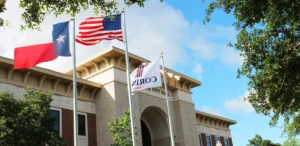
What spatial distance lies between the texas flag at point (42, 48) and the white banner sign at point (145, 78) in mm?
5356

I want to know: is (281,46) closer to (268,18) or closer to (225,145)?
(268,18)

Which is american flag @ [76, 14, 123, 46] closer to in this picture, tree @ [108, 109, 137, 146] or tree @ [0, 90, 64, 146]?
tree @ [0, 90, 64, 146]

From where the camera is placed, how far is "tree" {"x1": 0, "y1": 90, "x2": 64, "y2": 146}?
14.4 m

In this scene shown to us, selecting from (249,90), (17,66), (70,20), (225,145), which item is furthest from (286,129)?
(225,145)

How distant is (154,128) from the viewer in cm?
3356

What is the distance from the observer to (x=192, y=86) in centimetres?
3688

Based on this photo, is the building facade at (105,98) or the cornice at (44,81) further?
the building facade at (105,98)

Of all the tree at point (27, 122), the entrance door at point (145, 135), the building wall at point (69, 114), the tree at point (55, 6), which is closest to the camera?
the tree at point (55, 6)

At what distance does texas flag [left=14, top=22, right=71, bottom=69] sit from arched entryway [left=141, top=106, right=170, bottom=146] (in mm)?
17423

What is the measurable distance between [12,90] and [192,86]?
20.3 m

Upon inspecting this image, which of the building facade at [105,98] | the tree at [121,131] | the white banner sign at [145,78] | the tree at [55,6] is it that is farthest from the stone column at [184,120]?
the tree at [55,6]

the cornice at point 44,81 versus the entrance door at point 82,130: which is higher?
the cornice at point 44,81

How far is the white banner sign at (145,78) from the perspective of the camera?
1962 cm

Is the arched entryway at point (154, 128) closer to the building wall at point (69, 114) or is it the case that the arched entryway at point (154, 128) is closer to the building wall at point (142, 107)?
the building wall at point (142, 107)
